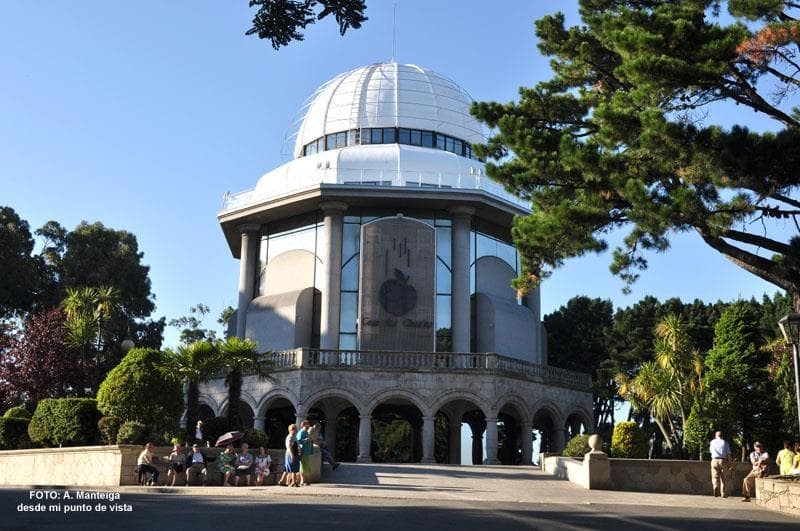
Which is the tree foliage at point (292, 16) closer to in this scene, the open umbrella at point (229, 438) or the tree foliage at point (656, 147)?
the tree foliage at point (656, 147)

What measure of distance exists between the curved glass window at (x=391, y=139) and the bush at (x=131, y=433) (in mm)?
23157

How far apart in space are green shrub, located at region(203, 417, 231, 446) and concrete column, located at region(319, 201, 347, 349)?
1020 centimetres

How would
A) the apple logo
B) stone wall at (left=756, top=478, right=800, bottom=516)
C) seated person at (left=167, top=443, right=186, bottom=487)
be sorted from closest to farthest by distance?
stone wall at (left=756, top=478, right=800, bottom=516) → seated person at (left=167, top=443, right=186, bottom=487) → the apple logo

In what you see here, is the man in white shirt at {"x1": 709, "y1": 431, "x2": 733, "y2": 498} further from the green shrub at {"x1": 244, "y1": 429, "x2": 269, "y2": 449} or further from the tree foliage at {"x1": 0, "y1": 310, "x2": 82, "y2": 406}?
the tree foliage at {"x1": 0, "y1": 310, "x2": 82, "y2": 406}

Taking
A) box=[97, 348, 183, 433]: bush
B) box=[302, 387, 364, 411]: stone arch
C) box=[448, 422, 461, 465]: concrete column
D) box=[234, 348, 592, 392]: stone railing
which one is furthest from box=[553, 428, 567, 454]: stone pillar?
box=[97, 348, 183, 433]: bush

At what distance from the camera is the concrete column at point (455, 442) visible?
3916 centimetres

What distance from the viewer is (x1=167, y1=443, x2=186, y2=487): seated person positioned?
21.2 meters

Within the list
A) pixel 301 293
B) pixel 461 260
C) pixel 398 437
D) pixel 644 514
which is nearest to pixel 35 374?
pixel 301 293

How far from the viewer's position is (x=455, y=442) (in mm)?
39250

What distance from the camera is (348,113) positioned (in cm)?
4478

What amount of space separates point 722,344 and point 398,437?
1572 cm

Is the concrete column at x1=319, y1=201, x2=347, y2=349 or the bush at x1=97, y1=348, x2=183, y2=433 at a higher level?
the concrete column at x1=319, y1=201, x2=347, y2=349

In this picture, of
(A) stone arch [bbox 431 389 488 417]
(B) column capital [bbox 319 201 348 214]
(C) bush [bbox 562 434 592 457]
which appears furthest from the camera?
(B) column capital [bbox 319 201 348 214]

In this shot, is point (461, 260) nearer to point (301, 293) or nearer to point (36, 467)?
point (301, 293)
